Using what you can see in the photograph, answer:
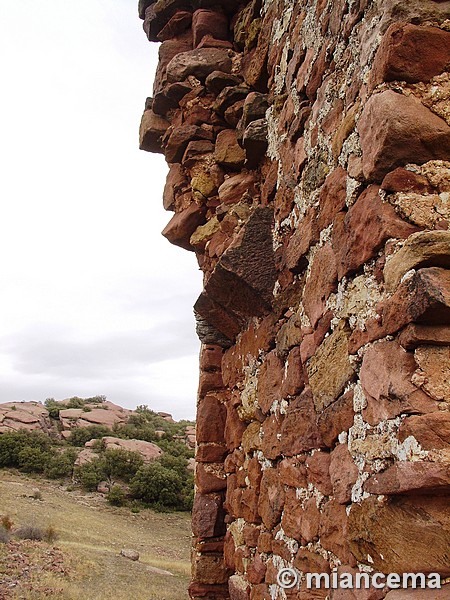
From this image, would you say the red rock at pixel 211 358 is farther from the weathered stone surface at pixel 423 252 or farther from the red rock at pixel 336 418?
the weathered stone surface at pixel 423 252

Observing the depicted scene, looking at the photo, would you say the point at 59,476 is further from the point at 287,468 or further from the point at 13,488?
the point at 287,468

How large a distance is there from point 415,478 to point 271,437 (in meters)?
1.51

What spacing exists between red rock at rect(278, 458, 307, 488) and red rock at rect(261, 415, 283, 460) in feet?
0.30

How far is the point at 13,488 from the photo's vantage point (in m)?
16.2

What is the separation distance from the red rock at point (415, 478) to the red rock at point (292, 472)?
2.74ft

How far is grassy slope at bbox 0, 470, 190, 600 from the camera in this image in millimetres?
8594

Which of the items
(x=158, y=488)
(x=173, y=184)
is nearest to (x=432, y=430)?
(x=173, y=184)

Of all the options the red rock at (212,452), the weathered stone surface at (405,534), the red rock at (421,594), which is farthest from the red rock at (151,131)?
the red rock at (421,594)

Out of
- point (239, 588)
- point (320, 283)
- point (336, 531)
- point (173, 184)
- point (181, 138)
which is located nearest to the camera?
point (336, 531)

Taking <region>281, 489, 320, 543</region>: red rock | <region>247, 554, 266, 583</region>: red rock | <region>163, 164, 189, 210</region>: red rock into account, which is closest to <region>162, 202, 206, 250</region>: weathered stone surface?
<region>163, 164, 189, 210</region>: red rock

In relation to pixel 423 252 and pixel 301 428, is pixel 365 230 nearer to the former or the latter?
pixel 423 252

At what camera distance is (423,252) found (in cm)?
151

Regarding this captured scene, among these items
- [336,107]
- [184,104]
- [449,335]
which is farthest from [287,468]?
[184,104]

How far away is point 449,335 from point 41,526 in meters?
12.3
